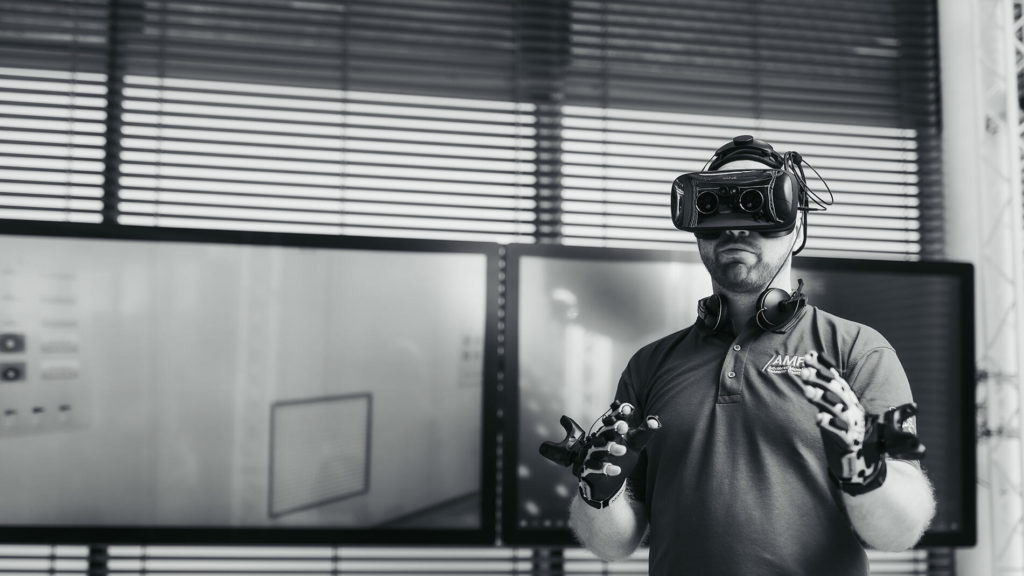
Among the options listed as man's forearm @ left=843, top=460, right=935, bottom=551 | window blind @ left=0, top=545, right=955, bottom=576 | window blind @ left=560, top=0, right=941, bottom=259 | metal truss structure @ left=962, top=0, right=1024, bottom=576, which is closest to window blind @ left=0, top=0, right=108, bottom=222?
window blind @ left=0, top=545, right=955, bottom=576

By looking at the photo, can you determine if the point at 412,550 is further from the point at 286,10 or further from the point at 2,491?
the point at 286,10

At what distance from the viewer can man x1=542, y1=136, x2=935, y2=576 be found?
1125 mm

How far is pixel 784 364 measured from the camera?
4.17 feet

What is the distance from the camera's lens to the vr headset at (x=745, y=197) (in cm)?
129

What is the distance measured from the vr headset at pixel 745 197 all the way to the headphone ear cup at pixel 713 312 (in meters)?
0.12

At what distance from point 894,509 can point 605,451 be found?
438 millimetres

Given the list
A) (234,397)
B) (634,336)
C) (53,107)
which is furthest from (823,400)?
(53,107)

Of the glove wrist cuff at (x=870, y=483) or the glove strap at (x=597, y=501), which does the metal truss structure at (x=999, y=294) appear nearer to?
the glove wrist cuff at (x=870, y=483)

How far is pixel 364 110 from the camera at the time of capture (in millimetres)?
2443

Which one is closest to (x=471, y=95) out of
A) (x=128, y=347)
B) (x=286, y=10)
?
(x=286, y=10)

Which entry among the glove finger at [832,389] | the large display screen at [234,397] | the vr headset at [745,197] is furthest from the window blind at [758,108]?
the glove finger at [832,389]

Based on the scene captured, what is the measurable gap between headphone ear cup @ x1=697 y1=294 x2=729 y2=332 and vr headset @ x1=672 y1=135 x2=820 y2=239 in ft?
0.41

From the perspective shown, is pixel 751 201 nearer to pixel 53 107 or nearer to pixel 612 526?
pixel 612 526

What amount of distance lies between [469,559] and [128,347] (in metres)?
1.17
